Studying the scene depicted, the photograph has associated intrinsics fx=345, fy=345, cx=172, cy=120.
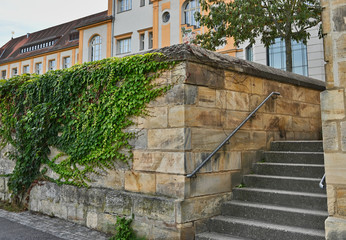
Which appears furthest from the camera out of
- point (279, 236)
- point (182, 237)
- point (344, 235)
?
point (182, 237)

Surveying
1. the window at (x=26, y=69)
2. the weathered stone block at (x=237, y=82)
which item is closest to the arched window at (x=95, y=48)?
the window at (x=26, y=69)

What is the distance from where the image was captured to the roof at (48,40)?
117 ft

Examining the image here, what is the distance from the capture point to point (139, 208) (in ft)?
17.4

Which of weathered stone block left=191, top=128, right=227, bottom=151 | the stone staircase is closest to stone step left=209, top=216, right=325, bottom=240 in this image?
the stone staircase

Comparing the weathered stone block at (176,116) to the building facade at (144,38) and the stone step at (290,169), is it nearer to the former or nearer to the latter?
the stone step at (290,169)

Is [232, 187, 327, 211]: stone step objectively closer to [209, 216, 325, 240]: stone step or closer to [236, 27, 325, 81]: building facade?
[209, 216, 325, 240]: stone step

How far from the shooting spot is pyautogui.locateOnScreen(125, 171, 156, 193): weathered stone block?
210 inches

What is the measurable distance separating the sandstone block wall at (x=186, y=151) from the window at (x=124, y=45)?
889 inches

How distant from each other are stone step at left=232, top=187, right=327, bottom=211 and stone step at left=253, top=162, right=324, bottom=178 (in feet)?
1.65

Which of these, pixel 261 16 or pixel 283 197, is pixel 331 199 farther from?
pixel 261 16

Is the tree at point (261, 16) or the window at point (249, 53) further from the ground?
the window at point (249, 53)

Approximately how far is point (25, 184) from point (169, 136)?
4280 mm

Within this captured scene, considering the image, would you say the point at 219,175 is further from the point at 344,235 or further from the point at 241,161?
the point at 344,235

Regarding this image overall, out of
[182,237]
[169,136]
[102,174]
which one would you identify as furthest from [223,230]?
[102,174]
